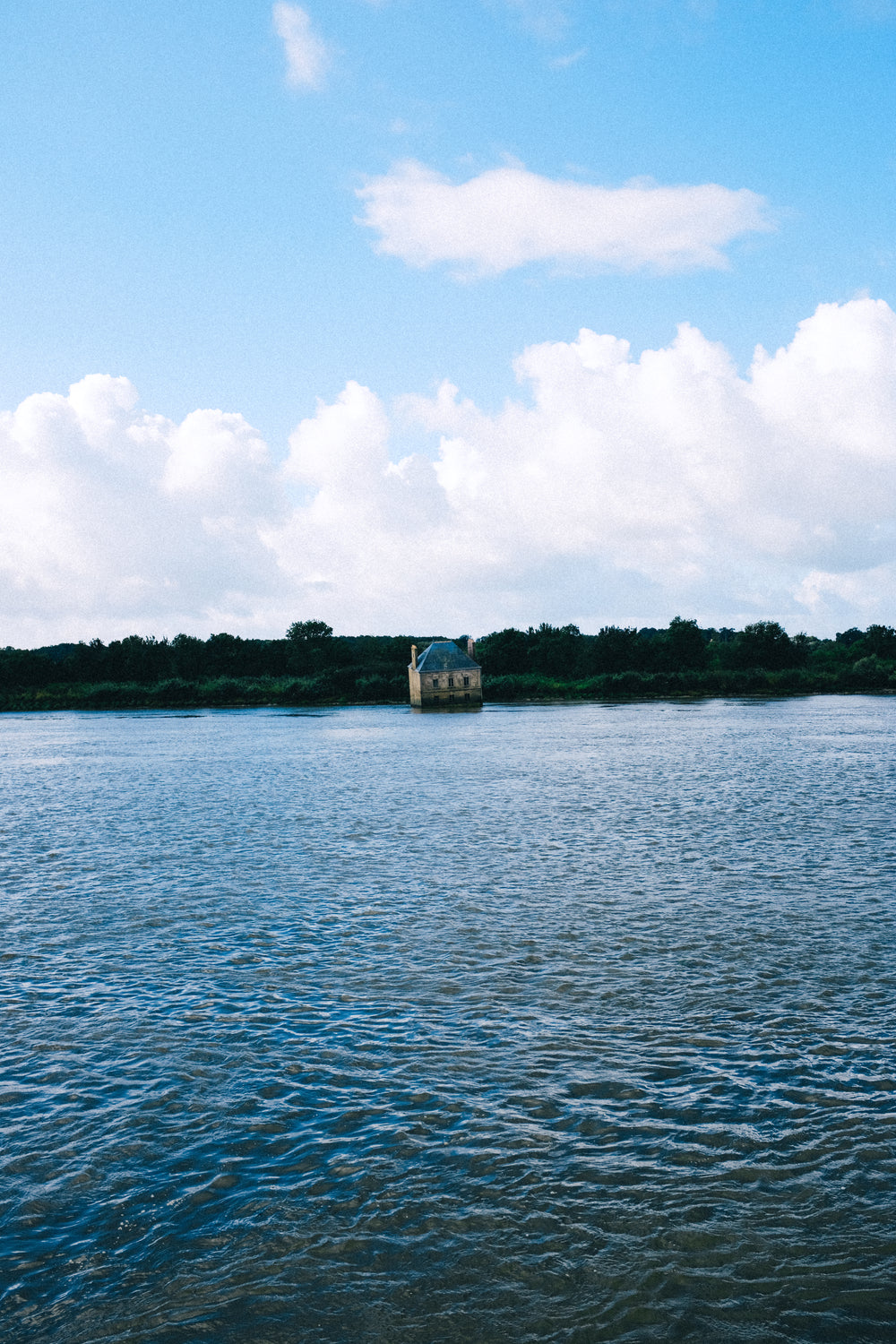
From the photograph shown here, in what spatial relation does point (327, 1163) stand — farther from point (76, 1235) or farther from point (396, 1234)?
point (76, 1235)

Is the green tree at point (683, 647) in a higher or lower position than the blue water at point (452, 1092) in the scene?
higher

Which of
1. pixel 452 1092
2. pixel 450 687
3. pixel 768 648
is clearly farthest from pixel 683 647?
pixel 452 1092

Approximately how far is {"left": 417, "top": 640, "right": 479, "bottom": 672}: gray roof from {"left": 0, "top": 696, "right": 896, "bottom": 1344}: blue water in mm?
100716

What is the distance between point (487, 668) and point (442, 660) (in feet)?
143

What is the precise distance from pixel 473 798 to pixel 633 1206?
28.9 metres

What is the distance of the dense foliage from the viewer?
154 m

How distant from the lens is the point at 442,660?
127 metres

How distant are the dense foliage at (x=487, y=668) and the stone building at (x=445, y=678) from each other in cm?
1973

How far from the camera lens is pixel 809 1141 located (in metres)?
8.79

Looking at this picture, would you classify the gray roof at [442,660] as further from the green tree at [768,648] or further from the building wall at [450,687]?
the green tree at [768,648]

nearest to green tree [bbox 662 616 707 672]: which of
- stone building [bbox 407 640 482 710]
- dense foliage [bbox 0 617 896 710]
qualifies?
dense foliage [bbox 0 617 896 710]

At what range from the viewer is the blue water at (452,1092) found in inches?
270

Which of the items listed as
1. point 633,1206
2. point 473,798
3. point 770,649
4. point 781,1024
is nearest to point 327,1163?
point 633,1206

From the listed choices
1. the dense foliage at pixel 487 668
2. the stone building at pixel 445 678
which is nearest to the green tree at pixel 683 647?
the dense foliage at pixel 487 668
